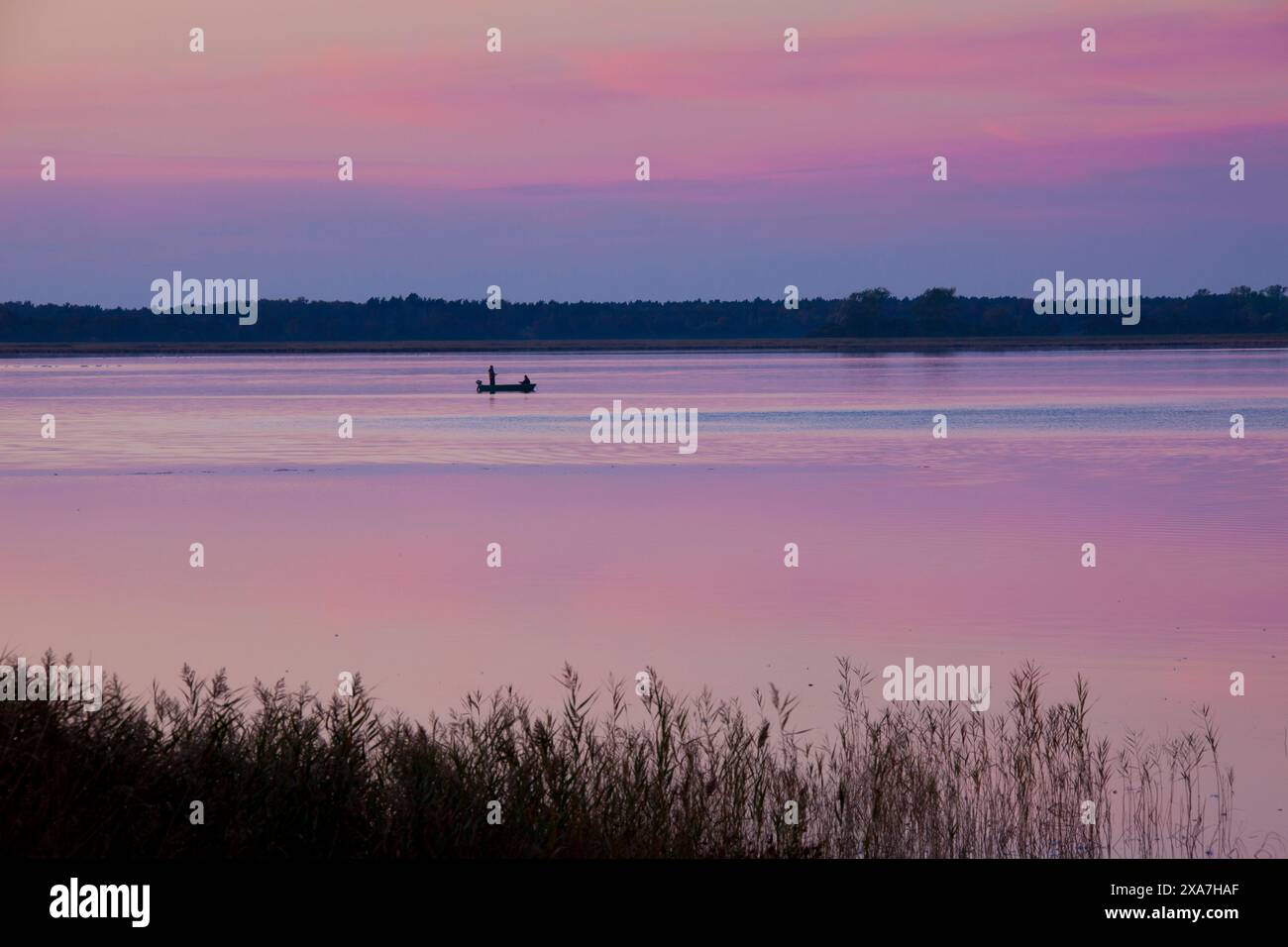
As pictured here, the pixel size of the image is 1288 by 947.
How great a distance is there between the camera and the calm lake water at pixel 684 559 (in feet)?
57.8

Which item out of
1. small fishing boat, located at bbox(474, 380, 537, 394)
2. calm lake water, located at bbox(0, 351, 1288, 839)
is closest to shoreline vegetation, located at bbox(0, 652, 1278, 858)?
calm lake water, located at bbox(0, 351, 1288, 839)

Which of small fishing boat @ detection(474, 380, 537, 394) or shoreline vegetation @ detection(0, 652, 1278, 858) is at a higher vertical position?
small fishing boat @ detection(474, 380, 537, 394)

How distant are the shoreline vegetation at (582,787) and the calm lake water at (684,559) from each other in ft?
3.65

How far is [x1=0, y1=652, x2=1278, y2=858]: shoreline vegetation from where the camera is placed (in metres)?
9.38

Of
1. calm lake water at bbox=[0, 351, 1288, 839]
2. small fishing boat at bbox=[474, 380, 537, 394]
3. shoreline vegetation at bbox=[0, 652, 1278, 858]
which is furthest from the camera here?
small fishing boat at bbox=[474, 380, 537, 394]

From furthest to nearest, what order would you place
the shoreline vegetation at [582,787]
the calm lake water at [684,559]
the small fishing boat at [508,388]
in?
the small fishing boat at [508,388] → the calm lake water at [684,559] → the shoreline vegetation at [582,787]

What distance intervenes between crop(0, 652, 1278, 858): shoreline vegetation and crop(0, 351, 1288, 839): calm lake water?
3.65 feet

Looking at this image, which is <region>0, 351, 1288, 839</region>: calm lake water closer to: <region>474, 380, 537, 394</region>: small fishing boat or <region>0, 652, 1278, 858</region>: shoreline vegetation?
<region>0, 652, 1278, 858</region>: shoreline vegetation

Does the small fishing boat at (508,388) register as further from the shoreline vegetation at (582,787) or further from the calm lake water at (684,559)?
the shoreline vegetation at (582,787)

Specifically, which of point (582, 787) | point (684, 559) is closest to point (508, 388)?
point (684, 559)

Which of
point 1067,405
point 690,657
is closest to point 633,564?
point 690,657

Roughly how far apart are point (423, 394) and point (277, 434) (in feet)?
108

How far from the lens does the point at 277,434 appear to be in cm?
5194

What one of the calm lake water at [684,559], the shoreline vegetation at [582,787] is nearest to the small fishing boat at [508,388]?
the calm lake water at [684,559]
